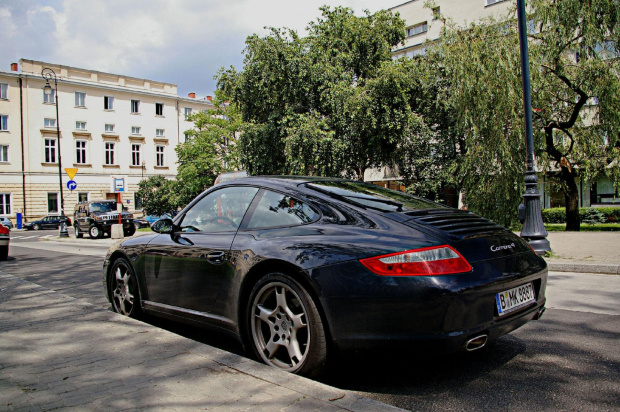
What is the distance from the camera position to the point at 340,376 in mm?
3205

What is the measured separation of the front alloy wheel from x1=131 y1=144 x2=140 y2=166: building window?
5194 centimetres

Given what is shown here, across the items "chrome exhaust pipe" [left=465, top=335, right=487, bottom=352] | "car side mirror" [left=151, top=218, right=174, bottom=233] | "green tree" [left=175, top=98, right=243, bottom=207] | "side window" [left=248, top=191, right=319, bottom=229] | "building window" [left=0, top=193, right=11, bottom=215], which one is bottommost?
"chrome exhaust pipe" [left=465, top=335, right=487, bottom=352]

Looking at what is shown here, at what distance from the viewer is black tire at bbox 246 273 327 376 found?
2.92 meters

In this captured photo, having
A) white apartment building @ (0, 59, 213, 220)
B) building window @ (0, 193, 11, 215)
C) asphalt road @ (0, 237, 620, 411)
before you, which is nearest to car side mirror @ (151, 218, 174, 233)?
asphalt road @ (0, 237, 620, 411)

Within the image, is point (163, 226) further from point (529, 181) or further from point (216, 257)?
point (529, 181)

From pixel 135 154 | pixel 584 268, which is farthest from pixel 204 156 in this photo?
pixel 584 268

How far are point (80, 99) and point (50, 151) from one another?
6423 mm

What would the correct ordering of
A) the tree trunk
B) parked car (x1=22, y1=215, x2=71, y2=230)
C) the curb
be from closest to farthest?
the curb → the tree trunk → parked car (x1=22, y1=215, x2=71, y2=230)

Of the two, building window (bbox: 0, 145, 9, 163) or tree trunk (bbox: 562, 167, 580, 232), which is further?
building window (bbox: 0, 145, 9, 163)

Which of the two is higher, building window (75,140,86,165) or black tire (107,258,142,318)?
building window (75,140,86,165)

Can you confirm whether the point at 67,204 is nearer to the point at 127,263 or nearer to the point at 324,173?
the point at 324,173

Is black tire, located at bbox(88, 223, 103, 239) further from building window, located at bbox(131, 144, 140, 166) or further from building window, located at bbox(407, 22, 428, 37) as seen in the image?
building window, located at bbox(407, 22, 428, 37)

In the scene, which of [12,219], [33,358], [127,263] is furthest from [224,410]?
[12,219]

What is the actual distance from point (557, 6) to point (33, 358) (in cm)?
1766
